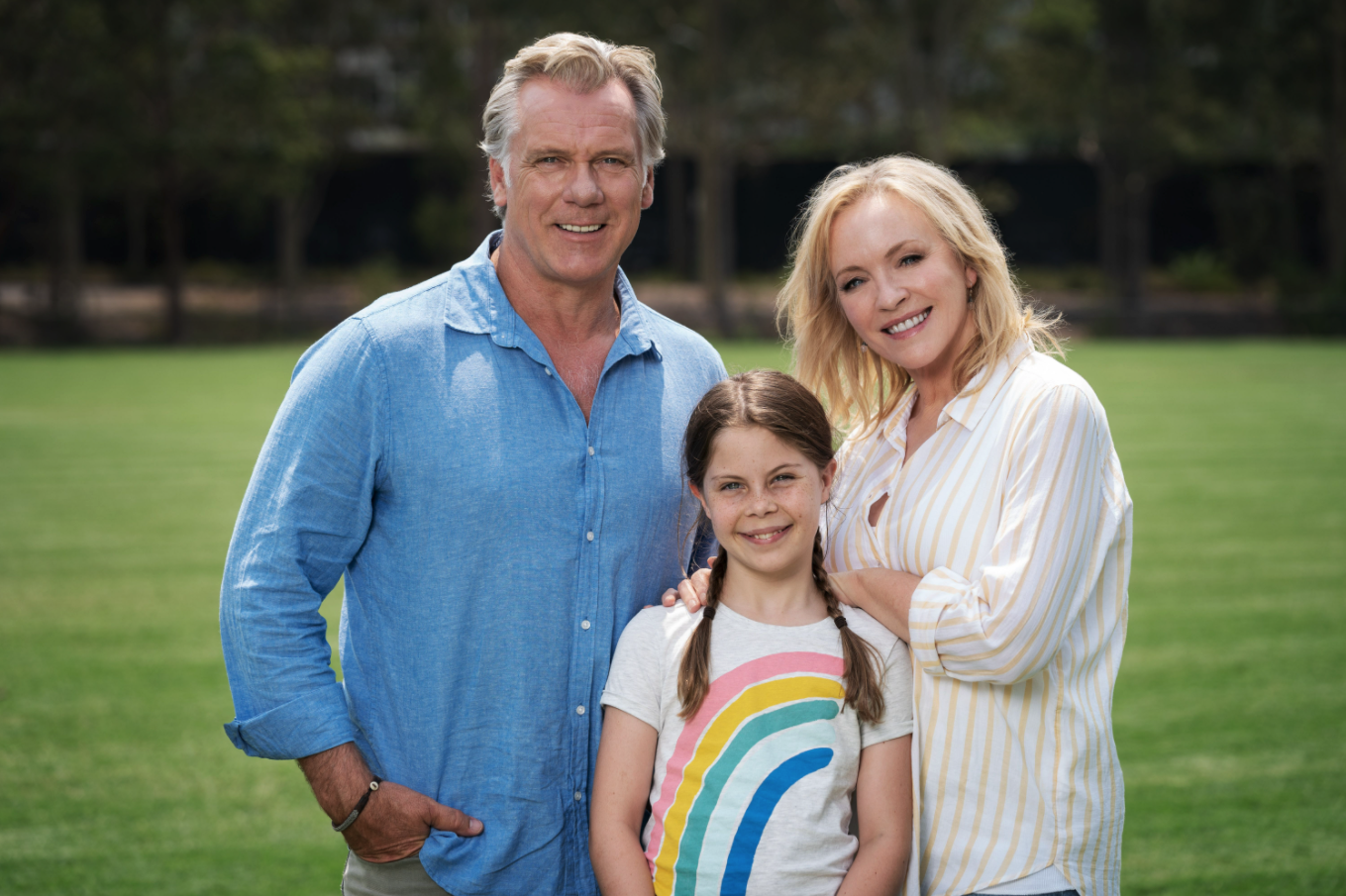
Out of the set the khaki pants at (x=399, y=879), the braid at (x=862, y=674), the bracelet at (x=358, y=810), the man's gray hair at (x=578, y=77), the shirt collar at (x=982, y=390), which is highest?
the man's gray hair at (x=578, y=77)

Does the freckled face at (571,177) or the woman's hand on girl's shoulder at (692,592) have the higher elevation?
the freckled face at (571,177)

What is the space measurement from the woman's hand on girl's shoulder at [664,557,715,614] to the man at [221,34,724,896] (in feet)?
0.32

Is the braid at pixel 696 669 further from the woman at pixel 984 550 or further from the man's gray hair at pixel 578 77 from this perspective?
the man's gray hair at pixel 578 77

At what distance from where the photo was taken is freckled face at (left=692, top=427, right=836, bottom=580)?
8.56 feet

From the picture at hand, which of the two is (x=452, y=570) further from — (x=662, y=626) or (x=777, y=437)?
(x=777, y=437)

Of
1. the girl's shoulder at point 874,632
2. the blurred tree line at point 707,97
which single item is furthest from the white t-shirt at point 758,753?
the blurred tree line at point 707,97

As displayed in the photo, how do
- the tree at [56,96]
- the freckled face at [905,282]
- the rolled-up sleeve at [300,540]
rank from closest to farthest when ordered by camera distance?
the rolled-up sleeve at [300,540]
the freckled face at [905,282]
the tree at [56,96]

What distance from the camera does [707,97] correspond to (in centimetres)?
3881

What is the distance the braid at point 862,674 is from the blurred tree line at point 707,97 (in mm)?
34027

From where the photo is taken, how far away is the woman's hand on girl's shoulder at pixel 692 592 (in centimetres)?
268

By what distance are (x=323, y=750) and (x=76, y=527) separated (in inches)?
397

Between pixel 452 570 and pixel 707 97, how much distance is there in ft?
124

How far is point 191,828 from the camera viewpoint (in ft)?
17.6

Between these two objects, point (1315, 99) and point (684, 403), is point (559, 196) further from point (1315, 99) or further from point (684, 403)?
point (1315, 99)
